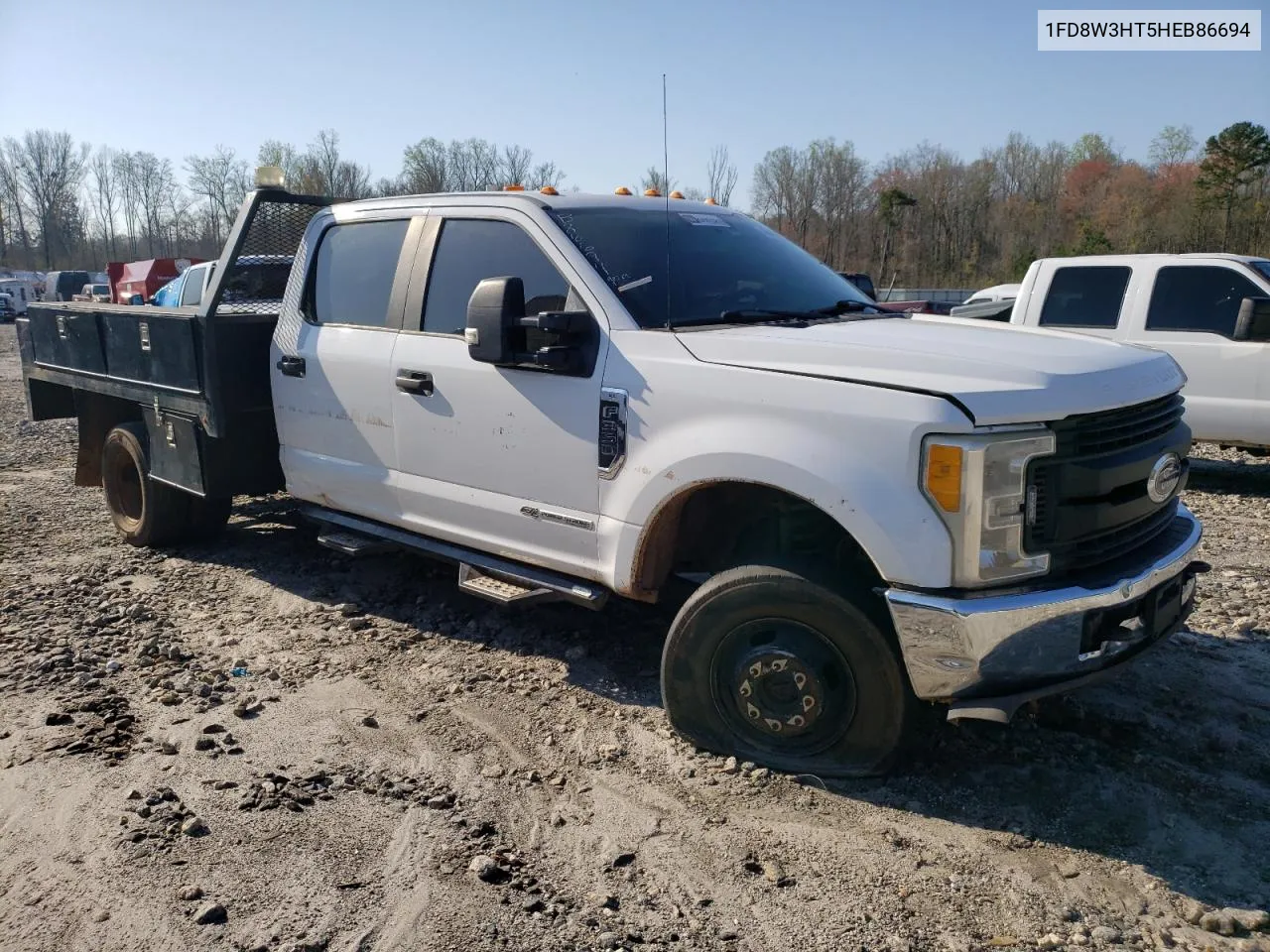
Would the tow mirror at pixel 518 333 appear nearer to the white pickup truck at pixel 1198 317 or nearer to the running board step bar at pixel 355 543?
the running board step bar at pixel 355 543

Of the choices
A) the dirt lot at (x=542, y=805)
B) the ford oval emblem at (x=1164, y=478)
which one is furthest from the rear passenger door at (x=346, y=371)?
the ford oval emblem at (x=1164, y=478)

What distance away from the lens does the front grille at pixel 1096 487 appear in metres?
2.95

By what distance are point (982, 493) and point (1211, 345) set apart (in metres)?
6.48

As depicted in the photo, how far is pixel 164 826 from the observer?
318 centimetres

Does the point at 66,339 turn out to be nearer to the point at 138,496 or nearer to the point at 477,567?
Answer: the point at 138,496

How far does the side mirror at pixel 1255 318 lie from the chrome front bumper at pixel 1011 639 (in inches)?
227

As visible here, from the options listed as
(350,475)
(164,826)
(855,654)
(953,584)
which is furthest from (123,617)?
(953,584)

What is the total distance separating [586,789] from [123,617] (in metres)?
3.00

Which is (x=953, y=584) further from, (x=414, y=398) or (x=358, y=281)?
(x=358, y=281)

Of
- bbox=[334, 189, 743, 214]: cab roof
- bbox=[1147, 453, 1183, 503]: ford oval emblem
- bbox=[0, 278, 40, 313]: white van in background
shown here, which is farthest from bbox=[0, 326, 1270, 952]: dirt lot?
bbox=[0, 278, 40, 313]: white van in background

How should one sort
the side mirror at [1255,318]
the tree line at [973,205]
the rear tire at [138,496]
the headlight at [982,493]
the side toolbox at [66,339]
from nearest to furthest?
the headlight at [982,493], the rear tire at [138,496], the side toolbox at [66,339], the side mirror at [1255,318], the tree line at [973,205]

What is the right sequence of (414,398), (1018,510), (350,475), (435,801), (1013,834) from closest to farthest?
1. (1018,510)
2. (1013,834)
3. (435,801)
4. (414,398)
5. (350,475)

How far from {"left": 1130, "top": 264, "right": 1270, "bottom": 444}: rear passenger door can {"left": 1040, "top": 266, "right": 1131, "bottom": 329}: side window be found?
29 centimetres

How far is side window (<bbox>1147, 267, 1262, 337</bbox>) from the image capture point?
8070 mm
